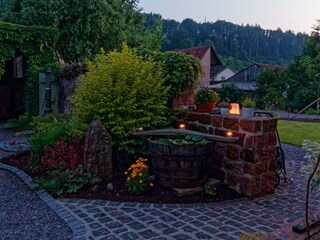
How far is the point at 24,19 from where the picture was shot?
15.2 m

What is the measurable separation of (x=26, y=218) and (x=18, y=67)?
11.2m

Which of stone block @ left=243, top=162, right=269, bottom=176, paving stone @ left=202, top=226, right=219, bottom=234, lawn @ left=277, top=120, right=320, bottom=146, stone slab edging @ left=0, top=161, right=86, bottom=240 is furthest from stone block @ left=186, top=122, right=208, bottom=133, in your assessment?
lawn @ left=277, top=120, right=320, bottom=146

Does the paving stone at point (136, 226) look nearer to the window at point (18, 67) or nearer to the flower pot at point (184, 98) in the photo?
the flower pot at point (184, 98)

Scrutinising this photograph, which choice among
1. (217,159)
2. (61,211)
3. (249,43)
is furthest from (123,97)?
(249,43)

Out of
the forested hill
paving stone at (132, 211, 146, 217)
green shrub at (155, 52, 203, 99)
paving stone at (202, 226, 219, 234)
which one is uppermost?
the forested hill

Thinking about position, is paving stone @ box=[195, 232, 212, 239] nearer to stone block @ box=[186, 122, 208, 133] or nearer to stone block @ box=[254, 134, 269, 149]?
stone block @ box=[254, 134, 269, 149]

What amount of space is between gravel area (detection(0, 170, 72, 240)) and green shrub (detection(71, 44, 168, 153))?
1471mm

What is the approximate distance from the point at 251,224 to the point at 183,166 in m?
1.14

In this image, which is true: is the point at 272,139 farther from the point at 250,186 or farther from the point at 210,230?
the point at 210,230

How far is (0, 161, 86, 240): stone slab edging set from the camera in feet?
9.85

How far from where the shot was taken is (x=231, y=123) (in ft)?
14.1

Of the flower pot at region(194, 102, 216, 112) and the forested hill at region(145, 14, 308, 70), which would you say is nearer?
the flower pot at region(194, 102, 216, 112)

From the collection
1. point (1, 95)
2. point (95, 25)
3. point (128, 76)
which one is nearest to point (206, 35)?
point (95, 25)

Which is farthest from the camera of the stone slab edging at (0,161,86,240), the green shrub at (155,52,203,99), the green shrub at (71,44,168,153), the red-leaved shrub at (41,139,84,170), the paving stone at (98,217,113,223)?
the green shrub at (155,52,203,99)
